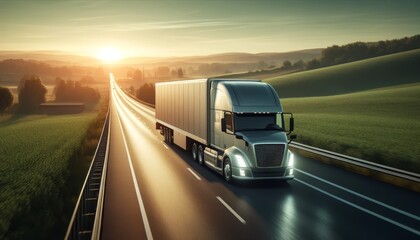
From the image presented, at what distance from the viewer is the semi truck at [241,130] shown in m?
15.4

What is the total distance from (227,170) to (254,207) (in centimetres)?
366

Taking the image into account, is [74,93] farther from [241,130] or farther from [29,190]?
[241,130]

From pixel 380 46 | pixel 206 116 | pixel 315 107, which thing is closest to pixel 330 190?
pixel 206 116

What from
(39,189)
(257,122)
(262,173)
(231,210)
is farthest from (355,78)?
(39,189)

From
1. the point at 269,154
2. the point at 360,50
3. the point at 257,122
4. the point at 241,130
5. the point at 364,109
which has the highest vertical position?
the point at 360,50

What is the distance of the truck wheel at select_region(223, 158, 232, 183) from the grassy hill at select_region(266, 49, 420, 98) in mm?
77256

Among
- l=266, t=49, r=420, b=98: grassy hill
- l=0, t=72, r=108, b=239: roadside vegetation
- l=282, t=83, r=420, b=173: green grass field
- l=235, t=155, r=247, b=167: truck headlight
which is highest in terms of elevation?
l=266, t=49, r=420, b=98: grassy hill

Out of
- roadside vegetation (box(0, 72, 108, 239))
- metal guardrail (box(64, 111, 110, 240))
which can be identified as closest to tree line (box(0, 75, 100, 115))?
roadside vegetation (box(0, 72, 108, 239))

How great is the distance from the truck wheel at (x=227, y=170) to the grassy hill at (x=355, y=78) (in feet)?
253

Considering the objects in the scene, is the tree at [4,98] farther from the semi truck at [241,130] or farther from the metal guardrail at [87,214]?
the semi truck at [241,130]

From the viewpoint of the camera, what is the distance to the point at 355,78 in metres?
98.4

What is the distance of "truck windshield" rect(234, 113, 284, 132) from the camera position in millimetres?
16328

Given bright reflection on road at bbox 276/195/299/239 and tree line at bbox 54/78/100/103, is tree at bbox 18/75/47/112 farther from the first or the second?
bright reflection on road at bbox 276/195/299/239

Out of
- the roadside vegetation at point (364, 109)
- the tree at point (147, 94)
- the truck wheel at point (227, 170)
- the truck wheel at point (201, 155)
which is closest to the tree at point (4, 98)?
the tree at point (147, 94)
